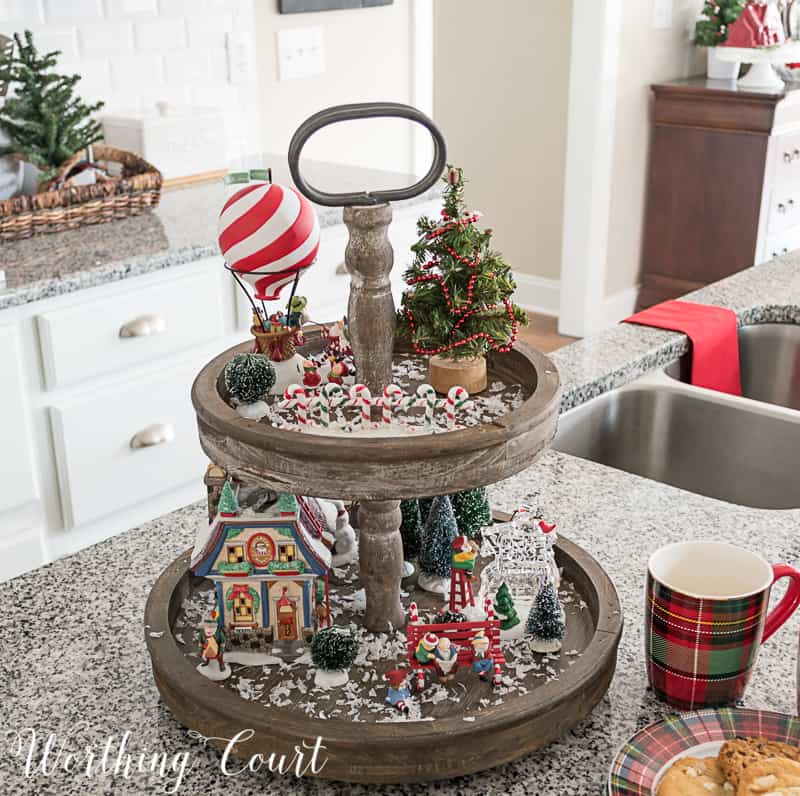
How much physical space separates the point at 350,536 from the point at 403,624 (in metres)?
0.14

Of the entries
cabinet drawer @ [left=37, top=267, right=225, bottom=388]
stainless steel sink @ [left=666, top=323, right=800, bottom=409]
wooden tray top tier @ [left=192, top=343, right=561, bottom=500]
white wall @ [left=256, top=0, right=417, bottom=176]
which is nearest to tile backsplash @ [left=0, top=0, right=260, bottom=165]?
white wall @ [left=256, top=0, right=417, bottom=176]

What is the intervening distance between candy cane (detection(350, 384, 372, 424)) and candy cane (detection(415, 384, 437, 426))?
0.13ft

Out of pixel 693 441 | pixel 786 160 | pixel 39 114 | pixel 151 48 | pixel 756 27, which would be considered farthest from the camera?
pixel 786 160

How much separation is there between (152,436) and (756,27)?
2999 millimetres

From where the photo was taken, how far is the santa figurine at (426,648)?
85 centimetres

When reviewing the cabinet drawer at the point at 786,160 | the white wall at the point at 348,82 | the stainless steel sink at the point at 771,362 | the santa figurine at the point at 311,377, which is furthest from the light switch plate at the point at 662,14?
the santa figurine at the point at 311,377

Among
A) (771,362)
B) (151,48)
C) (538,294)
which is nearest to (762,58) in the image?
(538,294)

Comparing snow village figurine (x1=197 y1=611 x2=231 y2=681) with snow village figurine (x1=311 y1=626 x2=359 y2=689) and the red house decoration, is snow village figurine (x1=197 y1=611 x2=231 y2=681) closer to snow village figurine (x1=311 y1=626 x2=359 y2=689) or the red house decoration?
snow village figurine (x1=311 y1=626 x2=359 y2=689)

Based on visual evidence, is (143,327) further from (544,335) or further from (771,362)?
(544,335)

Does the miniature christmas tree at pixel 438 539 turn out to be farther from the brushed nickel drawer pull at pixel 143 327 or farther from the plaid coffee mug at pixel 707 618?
the brushed nickel drawer pull at pixel 143 327

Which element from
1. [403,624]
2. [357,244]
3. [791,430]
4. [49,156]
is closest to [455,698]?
[403,624]

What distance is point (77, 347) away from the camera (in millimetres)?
Answer: 2146

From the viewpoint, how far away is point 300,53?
319 cm

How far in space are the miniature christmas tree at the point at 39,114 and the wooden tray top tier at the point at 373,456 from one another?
1.82 metres
